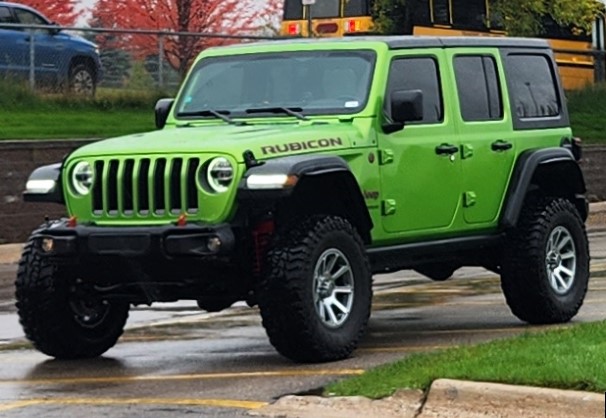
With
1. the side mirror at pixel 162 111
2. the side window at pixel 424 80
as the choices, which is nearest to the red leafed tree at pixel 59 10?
the side mirror at pixel 162 111

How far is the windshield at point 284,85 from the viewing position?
37.8 ft

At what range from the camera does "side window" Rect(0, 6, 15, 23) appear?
26745mm

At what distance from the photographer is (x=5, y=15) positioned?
26.9 meters

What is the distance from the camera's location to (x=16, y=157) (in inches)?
830

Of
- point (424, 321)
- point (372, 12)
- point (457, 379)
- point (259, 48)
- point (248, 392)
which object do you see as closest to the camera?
point (457, 379)

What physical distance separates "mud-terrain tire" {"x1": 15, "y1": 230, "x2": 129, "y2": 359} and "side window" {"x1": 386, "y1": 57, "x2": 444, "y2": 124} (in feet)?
7.92

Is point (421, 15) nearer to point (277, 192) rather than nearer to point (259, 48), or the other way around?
point (259, 48)

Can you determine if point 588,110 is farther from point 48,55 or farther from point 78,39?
point 48,55

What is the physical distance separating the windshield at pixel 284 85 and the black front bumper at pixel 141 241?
156 centimetres

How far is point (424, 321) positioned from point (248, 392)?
3.71 m

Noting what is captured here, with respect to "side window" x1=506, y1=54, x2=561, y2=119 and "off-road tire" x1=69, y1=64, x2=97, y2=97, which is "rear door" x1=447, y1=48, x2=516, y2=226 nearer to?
"side window" x1=506, y1=54, x2=561, y2=119

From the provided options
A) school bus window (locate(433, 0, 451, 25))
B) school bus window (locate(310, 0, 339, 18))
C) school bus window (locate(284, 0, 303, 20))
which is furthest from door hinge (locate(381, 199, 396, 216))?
school bus window (locate(284, 0, 303, 20))

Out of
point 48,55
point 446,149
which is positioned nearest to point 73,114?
point 48,55

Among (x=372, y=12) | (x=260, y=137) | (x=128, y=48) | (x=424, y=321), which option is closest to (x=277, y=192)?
(x=260, y=137)
